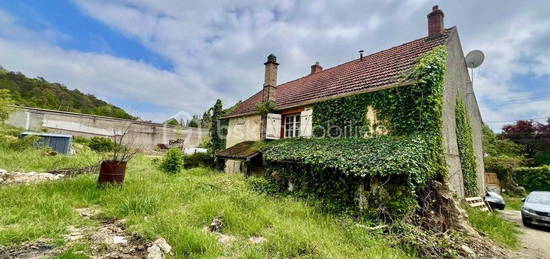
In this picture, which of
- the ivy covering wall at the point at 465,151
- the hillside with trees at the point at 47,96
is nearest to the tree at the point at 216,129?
the ivy covering wall at the point at 465,151

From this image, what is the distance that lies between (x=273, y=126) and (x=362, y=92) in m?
4.90

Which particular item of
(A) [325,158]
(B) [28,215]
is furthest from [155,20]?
(A) [325,158]

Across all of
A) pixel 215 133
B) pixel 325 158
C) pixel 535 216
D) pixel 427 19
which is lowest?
pixel 535 216

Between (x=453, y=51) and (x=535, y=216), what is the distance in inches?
266

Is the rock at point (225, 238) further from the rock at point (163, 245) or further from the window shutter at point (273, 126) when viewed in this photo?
the window shutter at point (273, 126)

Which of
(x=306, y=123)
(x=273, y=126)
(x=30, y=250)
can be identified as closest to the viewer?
(x=30, y=250)

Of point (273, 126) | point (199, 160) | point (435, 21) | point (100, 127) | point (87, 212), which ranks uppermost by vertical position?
point (435, 21)

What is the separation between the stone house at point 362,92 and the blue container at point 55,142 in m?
9.90

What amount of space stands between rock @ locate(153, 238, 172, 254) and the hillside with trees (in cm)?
3259

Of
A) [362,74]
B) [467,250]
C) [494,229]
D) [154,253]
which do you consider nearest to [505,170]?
[494,229]

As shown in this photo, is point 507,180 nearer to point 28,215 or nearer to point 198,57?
point 198,57

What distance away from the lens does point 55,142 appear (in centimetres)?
1452

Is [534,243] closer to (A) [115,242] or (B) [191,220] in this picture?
(B) [191,220]

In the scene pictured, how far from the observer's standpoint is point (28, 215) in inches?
187
